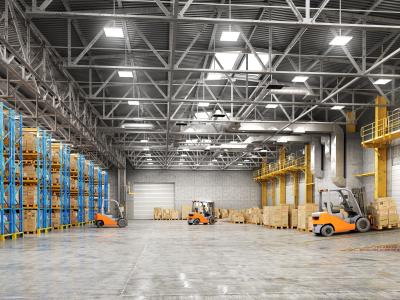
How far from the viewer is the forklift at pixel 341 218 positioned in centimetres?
2142

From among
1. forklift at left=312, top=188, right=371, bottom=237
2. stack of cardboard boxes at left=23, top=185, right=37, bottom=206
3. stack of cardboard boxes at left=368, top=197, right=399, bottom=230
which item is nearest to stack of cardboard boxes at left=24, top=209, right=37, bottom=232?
stack of cardboard boxes at left=23, top=185, right=37, bottom=206

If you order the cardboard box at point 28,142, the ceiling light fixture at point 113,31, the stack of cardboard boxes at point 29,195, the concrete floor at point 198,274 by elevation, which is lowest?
the concrete floor at point 198,274

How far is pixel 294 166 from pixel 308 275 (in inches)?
1172

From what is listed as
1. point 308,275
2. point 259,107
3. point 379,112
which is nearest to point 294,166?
point 259,107

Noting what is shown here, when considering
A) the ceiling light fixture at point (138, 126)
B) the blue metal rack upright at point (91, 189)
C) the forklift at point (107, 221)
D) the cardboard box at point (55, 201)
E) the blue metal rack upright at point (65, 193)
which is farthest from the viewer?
the blue metal rack upright at point (91, 189)

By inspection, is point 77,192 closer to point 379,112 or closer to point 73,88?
point 73,88

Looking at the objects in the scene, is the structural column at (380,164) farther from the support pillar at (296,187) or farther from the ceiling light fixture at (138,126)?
the support pillar at (296,187)

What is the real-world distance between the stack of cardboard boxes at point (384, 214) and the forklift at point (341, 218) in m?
0.60

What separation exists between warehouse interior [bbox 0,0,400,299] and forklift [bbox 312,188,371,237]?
2.8 inches

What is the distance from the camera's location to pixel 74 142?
29.5 metres

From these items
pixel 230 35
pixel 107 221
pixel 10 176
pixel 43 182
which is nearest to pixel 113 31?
pixel 230 35

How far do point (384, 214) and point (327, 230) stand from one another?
10.3 ft

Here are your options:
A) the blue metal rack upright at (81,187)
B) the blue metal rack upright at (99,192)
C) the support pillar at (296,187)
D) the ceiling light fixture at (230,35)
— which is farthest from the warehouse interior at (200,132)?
the support pillar at (296,187)

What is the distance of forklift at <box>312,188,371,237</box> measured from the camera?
2142cm
